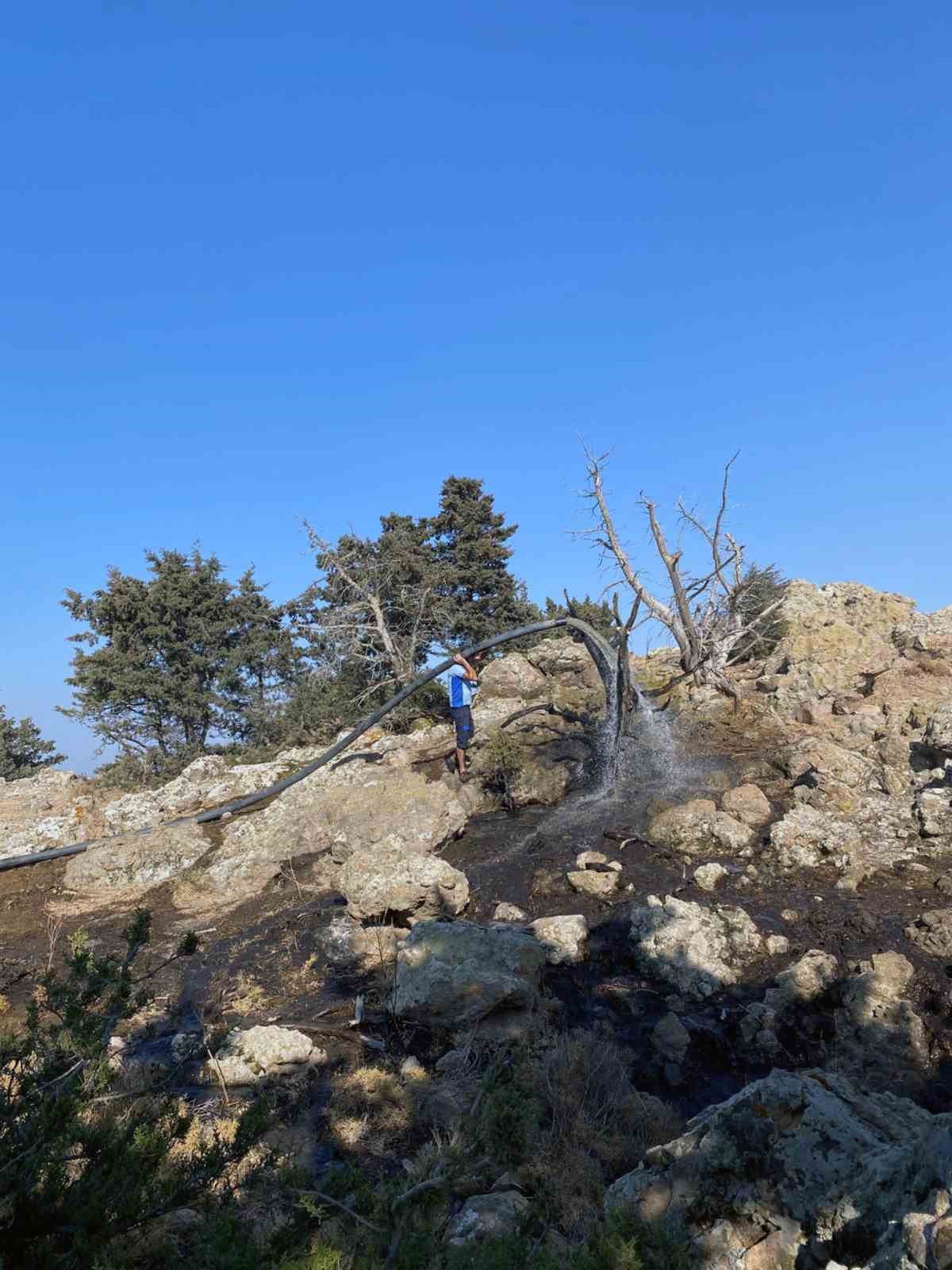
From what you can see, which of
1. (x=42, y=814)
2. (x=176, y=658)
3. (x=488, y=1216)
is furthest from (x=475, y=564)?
(x=488, y=1216)

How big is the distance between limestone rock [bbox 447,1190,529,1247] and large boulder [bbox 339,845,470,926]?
414 cm

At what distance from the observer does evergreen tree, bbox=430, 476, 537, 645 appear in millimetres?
22844

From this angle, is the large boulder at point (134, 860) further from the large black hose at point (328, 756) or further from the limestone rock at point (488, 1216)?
the limestone rock at point (488, 1216)

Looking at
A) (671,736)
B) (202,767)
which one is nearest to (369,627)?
(202,767)

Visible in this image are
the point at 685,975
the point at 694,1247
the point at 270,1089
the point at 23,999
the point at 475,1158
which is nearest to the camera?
the point at 694,1247

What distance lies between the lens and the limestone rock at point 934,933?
6.25m

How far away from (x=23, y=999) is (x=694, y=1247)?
6915 millimetres

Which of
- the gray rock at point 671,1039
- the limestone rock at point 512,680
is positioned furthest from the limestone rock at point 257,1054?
the limestone rock at point 512,680

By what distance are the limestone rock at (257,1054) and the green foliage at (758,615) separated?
11.4 metres

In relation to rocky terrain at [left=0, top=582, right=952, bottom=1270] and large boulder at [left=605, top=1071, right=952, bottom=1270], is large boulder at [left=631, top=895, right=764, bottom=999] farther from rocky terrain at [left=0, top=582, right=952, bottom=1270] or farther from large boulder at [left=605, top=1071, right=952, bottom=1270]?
large boulder at [left=605, top=1071, right=952, bottom=1270]

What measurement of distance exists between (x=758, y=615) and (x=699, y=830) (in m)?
7.93

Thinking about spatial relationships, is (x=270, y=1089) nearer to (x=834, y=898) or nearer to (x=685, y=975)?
(x=685, y=975)

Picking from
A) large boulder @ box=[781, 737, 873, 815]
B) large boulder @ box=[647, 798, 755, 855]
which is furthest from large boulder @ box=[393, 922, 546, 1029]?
large boulder @ box=[781, 737, 873, 815]

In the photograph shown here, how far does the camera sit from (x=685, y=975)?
6.49 meters
